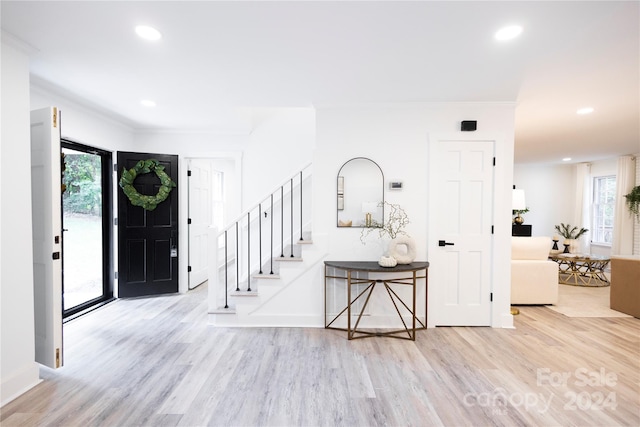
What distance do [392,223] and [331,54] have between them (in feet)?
6.28

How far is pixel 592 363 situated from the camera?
2.70 m

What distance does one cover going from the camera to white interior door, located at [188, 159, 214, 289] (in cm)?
498

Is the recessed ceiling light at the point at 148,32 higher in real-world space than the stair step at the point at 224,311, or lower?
higher

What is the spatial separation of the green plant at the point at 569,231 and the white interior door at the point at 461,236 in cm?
622

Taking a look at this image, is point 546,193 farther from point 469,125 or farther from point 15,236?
point 15,236

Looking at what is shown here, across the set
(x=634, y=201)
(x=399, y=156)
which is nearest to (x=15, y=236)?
(x=399, y=156)

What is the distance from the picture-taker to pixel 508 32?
2096mm

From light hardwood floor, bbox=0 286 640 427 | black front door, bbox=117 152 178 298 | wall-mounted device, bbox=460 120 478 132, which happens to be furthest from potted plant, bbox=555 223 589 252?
black front door, bbox=117 152 178 298

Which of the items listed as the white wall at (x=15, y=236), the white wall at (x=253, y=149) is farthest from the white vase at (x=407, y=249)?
the white wall at (x=15, y=236)

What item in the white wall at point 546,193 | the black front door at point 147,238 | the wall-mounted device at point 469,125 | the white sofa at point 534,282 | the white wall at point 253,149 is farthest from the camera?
the white wall at point 546,193

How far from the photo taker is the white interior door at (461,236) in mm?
3527

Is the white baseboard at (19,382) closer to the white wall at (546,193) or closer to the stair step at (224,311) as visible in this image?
the stair step at (224,311)

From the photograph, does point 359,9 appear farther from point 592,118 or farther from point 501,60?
point 592,118

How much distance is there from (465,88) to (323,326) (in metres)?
2.92
